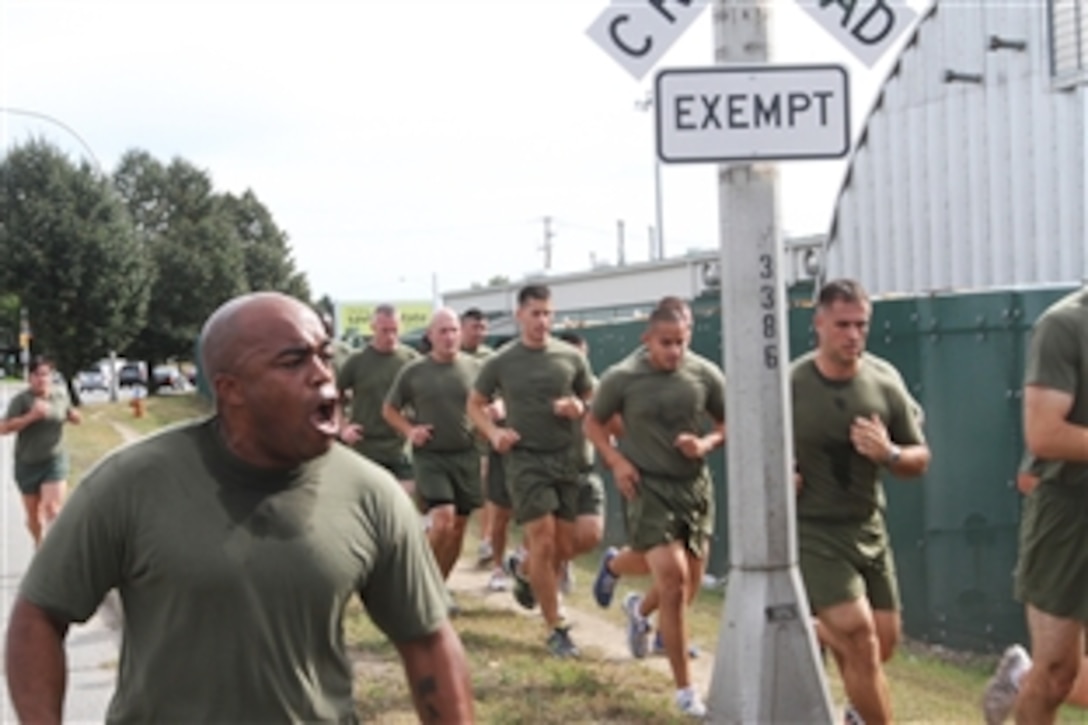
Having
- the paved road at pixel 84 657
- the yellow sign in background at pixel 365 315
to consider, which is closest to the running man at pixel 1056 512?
the paved road at pixel 84 657

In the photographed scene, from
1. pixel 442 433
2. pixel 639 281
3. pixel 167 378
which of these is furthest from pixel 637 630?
pixel 167 378

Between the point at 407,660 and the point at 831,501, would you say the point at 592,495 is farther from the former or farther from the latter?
the point at 407,660

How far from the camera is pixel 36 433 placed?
→ 13.1 m

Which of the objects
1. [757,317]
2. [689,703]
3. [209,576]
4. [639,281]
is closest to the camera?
[209,576]

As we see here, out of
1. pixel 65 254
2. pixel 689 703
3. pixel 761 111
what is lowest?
pixel 689 703

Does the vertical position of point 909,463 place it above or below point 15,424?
above

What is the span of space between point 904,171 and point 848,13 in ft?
38.4

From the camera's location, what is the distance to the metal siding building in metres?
14.1

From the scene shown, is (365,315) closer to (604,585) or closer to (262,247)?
(262,247)

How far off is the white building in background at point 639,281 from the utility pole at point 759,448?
16.1m

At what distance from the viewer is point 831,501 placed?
6223 mm

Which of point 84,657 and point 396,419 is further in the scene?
point 396,419

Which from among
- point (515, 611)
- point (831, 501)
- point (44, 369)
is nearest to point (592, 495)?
point (515, 611)

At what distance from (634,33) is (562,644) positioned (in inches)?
183
